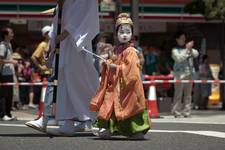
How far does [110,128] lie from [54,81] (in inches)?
38.7

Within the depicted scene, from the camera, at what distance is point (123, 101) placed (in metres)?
8.57

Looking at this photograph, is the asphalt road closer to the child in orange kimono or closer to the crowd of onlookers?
the child in orange kimono

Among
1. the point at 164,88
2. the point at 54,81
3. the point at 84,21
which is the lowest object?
the point at 164,88

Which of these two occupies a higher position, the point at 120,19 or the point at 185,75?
the point at 120,19

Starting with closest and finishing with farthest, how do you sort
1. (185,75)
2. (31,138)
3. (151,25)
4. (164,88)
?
(31,138) < (185,75) < (164,88) < (151,25)

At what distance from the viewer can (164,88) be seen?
18.4 m

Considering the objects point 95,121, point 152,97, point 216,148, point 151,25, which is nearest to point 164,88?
point 152,97

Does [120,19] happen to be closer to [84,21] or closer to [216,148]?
[84,21]

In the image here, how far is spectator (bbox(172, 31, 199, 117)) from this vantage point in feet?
49.8

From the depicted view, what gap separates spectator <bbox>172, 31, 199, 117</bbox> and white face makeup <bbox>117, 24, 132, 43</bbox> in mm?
6317

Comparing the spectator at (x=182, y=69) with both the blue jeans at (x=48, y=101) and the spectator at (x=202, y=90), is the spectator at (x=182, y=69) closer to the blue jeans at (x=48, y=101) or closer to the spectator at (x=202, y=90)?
the spectator at (x=202, y=90)

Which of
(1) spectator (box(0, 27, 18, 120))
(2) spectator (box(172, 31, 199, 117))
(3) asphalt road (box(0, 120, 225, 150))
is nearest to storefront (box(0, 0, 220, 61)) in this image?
(2) spectator (box(172, 31, 199, 117))

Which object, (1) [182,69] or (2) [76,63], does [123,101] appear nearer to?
→ (2) [76,63]

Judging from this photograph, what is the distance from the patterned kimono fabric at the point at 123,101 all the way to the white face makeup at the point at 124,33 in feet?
0.58
